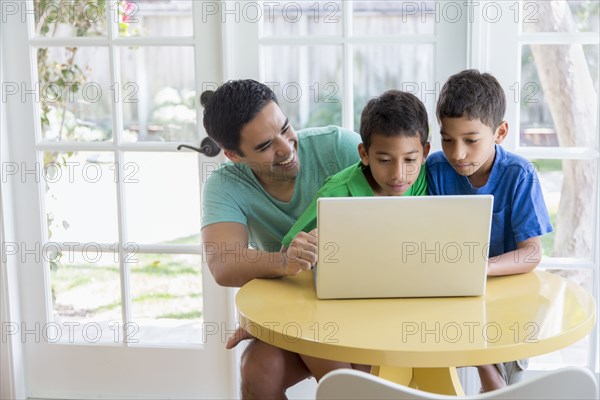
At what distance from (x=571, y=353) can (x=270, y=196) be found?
1539mm

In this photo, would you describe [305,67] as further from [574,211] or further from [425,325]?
[425,325]

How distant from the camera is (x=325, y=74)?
5.36 metres

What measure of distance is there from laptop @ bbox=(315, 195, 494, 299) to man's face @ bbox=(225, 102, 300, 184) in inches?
18.5

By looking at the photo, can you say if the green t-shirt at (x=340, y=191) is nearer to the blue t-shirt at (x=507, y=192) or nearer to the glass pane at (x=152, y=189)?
the blue t-shirt at (x=507, y=192)

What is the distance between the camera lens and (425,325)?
155 cm

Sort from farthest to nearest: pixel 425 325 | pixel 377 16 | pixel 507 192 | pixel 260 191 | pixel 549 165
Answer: pixel 377 16, pixel 549 165, pixel 260 191, pixel 507 192, pixel 425 325

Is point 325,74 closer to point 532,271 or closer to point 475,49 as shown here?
point 475,49

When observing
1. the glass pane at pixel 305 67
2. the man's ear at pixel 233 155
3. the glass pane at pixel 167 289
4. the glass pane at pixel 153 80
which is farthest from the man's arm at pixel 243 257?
the glass pane at pixel 305 67

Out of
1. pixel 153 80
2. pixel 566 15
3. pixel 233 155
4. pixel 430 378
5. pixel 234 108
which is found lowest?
pixel 430 378

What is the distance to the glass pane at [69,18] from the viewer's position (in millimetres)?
2703

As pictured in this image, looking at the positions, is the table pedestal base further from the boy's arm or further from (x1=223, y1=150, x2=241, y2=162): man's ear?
(x1=223, y1=150, x2=241, y2=162): man's ear

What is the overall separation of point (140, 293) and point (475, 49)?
2380 millimetres

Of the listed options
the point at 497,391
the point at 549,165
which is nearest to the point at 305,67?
the point at 549,165

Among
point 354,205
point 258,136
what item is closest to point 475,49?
point 258,136
